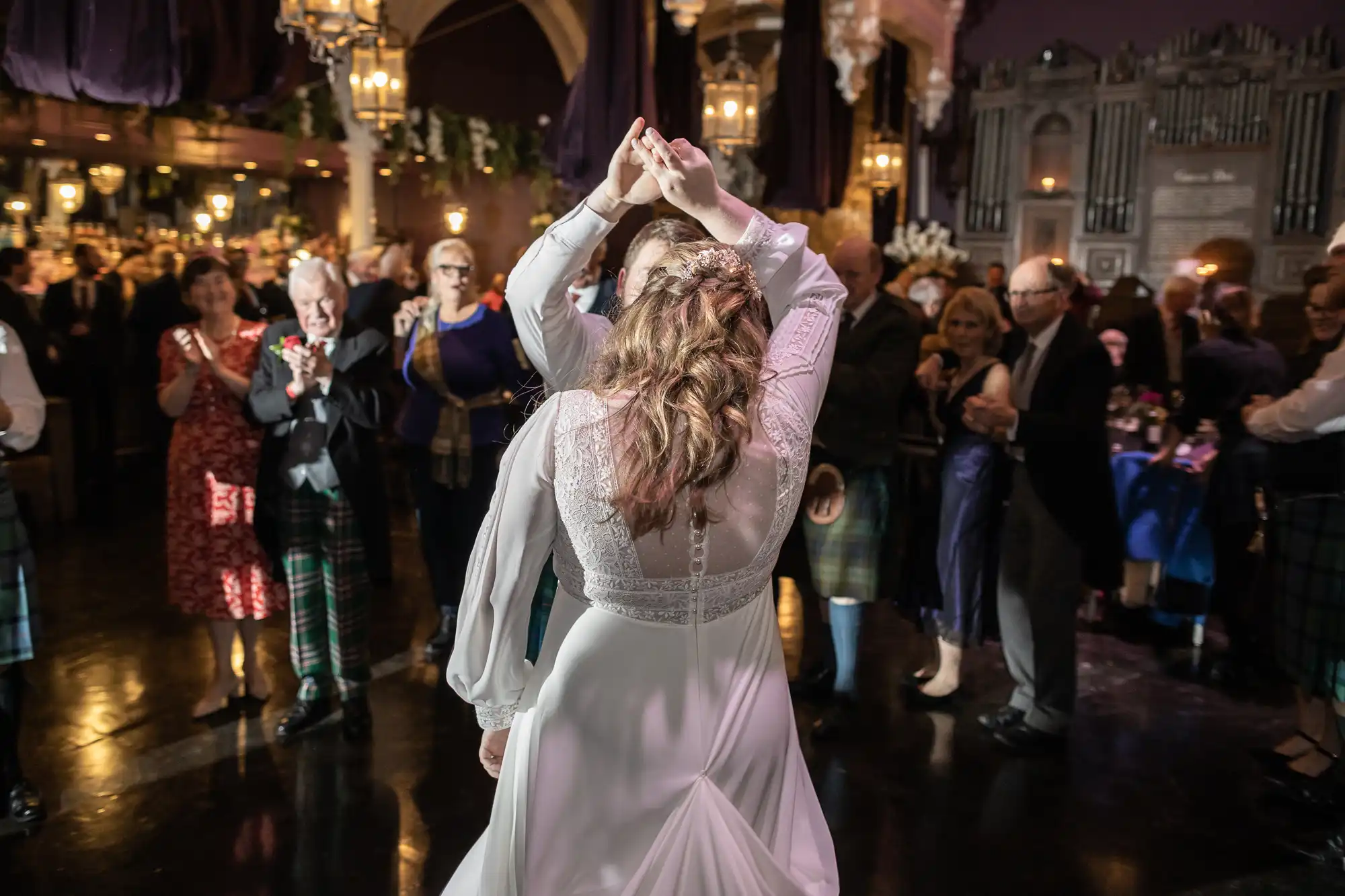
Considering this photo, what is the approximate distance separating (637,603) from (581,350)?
2.60 feet

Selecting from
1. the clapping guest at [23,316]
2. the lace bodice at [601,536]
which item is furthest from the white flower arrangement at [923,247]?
the lace bodice at [601,536]

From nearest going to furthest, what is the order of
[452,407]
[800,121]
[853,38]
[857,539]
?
[857,539], [452,407], [800,121], [853,38]

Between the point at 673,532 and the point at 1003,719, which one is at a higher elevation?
the point at 673,532

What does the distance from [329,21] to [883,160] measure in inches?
281

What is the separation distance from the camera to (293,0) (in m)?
4.04

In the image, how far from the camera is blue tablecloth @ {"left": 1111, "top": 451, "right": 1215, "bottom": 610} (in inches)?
188

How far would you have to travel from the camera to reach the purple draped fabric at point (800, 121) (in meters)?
6.79

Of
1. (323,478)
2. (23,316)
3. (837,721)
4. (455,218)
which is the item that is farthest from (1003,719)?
(455,218)

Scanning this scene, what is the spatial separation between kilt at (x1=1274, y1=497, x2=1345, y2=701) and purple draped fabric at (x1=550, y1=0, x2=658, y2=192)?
3.18 metres

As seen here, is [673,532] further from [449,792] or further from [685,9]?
[685,9]

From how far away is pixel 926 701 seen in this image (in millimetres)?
4102

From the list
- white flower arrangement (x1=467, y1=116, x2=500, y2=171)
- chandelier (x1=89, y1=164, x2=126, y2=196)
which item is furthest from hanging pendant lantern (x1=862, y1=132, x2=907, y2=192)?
chandelier (x1=89, y1=164, x2=126, y2=196)

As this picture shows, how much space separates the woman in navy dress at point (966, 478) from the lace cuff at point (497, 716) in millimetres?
2352

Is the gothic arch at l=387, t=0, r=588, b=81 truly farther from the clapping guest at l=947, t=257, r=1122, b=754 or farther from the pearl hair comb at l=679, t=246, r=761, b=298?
the pearl hair comb at l=679, t=246, r=761, b=298
